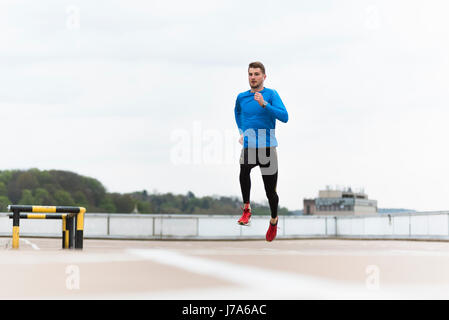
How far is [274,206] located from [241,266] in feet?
13.2

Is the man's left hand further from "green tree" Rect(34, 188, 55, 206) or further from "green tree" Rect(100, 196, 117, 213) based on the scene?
"green tree" Rect(100, 196, 117, 213)

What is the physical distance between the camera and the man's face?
6.45 meters

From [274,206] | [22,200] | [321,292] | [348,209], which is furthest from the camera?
[348,209]

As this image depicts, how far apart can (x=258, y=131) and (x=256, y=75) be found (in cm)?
54

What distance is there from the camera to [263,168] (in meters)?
6.49

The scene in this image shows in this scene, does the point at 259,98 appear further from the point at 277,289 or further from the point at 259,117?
the point at 277,289

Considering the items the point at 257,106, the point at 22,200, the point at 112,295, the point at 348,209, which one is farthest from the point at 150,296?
the point at 348,209

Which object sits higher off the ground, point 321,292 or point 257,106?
point 257,106

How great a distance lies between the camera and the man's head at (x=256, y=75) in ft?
21.1

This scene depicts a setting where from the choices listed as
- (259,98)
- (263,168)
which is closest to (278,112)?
(259,98)

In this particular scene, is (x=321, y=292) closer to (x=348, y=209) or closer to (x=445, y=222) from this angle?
(x=445, y=222)

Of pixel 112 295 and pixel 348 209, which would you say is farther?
pixel 348 209

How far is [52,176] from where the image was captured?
6599 inches
